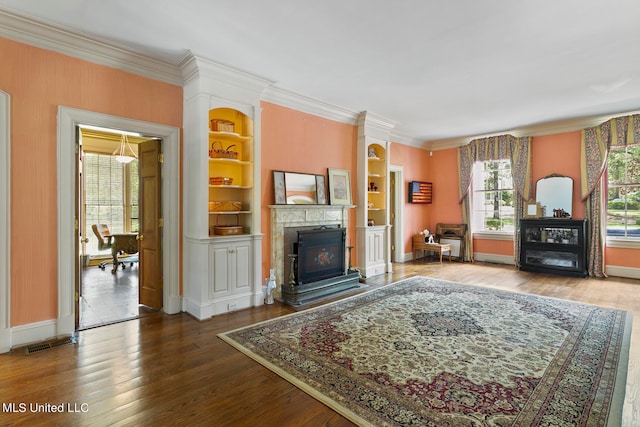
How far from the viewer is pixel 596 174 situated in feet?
19.7

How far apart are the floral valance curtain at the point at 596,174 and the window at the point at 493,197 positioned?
1343 mm

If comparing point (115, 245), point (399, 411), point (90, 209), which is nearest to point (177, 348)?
point (399, 411)

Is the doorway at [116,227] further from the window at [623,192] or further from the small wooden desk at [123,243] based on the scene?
the window at [623,192]

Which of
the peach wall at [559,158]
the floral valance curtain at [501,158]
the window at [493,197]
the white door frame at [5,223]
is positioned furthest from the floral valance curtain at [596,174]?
the white door frame at [5,223]

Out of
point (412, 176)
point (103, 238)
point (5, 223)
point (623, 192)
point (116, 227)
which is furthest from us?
point (412, 176)

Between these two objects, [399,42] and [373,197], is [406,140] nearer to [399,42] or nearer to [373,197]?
[373,197]

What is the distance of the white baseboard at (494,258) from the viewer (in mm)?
7262

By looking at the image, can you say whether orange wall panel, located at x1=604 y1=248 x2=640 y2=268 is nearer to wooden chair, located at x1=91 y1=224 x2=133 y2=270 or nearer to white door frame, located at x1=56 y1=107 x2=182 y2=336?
white door frame, located at x1=56 y1=107 x2=182 y2=336

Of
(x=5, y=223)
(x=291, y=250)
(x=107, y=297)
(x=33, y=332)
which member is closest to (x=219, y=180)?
(x=291, y=250)

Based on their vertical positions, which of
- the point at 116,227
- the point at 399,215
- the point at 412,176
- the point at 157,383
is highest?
the point at 412,176

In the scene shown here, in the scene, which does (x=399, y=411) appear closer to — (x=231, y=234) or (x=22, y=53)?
(x=231, y=234)

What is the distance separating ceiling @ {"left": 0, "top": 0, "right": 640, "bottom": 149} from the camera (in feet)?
8.96

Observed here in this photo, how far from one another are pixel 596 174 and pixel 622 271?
5.99ft

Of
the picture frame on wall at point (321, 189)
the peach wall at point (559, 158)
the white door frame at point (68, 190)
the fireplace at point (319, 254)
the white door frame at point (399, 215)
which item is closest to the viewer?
the white door frame at point (68, 190)
